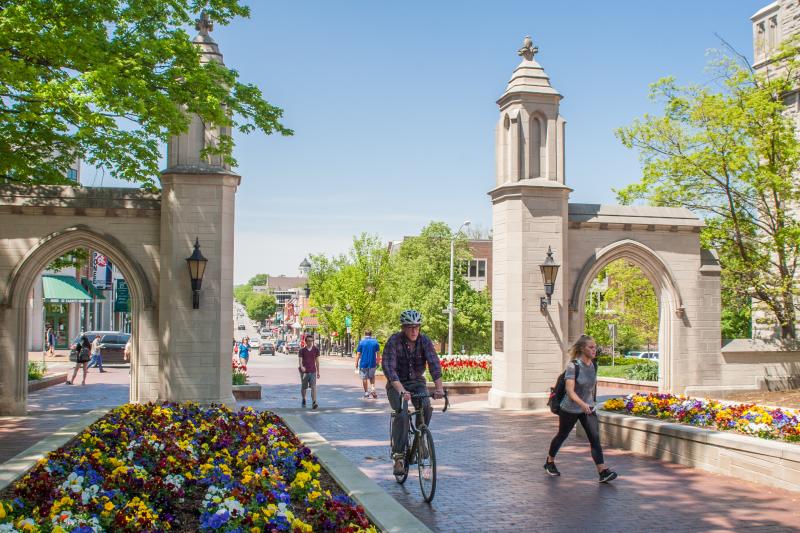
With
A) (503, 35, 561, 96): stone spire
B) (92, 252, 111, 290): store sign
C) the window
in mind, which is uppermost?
(503, 35, 561, 96): stone spire

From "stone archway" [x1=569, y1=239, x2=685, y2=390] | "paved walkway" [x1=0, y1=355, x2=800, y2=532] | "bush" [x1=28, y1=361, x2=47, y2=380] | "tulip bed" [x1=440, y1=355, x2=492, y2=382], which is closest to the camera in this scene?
"paved walkway" [x1=0, y1=355, x2=800, y2=532]

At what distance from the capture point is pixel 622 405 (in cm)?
1247

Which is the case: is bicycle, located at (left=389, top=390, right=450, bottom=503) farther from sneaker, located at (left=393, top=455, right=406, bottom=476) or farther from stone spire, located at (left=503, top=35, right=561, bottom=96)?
stone spire, located at (left=503, top=35, right=561, bottom=96)

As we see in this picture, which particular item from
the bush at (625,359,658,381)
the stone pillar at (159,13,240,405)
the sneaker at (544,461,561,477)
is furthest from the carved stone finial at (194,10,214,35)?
the bush at (625,359,658,381)

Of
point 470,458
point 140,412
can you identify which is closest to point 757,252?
point 470,458

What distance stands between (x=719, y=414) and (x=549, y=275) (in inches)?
267

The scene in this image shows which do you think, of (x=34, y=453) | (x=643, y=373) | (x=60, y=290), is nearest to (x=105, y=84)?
(x=34, y=453)

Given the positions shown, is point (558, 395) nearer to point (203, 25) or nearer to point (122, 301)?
point (203, 25)

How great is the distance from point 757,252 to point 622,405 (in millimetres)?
10886

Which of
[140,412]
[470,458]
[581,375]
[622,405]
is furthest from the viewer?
[622,405]

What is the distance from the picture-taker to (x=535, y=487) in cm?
876

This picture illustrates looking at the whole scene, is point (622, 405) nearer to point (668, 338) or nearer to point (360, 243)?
point (668, 338)

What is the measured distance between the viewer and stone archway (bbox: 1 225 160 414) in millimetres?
15609

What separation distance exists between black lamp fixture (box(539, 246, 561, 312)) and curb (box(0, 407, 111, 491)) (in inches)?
378
